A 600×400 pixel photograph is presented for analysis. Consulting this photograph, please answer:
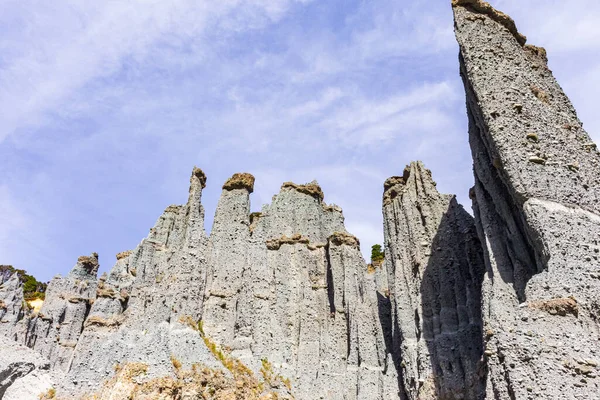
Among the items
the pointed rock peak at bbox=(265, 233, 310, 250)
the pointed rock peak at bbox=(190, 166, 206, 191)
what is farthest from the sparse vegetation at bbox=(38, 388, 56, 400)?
the pointed rock peak at bbox=(265, 233, 310, 250)

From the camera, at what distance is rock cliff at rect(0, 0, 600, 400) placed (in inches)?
504

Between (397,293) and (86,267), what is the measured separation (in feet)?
69.5

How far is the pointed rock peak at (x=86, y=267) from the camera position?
1275 inches

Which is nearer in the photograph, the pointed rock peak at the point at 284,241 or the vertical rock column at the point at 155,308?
the vertical rock column at the point at 155,308

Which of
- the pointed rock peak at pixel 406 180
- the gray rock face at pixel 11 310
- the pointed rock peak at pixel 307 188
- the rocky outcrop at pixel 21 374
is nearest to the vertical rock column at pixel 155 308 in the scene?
the rocky outcrop at pixel 21 374

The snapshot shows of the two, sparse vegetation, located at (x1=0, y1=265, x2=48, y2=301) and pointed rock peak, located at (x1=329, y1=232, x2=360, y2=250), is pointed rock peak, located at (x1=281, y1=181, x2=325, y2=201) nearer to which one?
pointed rock peak, located at (x1=329, y1=232, x2=360, y2=250)

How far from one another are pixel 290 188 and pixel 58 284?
1525 centimetres

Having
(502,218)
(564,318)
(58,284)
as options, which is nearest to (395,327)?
(502,218)

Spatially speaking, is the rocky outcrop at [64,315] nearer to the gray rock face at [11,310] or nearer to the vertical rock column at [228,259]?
the gray rock face at [11,310]

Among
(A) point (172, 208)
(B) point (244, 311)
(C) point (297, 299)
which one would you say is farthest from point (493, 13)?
(A) point (172, 208)

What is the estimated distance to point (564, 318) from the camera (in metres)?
12.1

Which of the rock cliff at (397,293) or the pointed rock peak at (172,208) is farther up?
the pointed rock peak at (172,208)

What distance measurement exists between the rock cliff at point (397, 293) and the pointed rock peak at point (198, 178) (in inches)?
5.3

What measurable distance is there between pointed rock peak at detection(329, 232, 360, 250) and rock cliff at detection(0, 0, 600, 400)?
72 mm
